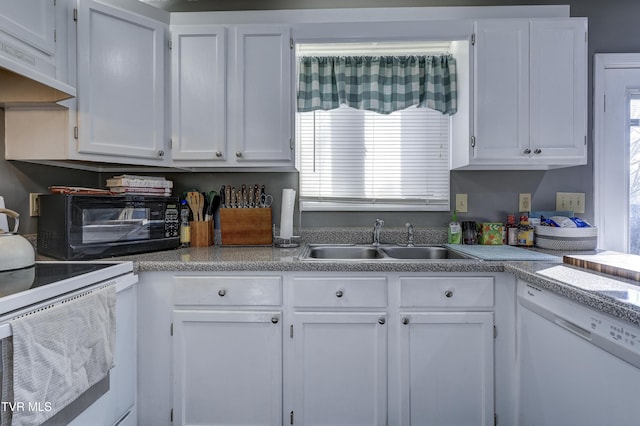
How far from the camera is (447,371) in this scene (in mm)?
1521

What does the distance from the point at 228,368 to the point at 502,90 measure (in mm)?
2107

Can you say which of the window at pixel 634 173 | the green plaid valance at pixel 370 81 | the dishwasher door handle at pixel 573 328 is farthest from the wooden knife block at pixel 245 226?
the window at pixel 634 173

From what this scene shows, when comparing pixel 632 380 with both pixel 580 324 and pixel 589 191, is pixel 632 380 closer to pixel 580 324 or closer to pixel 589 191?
pixel 580 324

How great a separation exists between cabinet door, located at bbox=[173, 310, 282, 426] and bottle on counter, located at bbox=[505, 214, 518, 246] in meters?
1.55

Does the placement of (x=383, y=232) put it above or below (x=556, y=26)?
below

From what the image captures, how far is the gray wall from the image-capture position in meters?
2.12

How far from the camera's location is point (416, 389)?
1.52 metres

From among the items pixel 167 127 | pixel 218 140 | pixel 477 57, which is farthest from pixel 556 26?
pixel 167 127

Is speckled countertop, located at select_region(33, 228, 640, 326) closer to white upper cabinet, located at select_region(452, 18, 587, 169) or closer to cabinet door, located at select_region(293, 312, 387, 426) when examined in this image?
cabinet door, located at select_region(293, 312, 387, 426)

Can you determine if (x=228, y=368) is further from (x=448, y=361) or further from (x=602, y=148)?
(x=602, y=148)

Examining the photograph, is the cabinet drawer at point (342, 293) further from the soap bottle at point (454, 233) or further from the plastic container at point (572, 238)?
the plastic container at point (572, 238)

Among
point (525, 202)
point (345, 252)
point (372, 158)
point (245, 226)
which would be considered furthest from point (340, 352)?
point (525, 202)

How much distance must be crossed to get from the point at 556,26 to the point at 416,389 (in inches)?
84.0

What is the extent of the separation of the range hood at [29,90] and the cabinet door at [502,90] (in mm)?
2074
